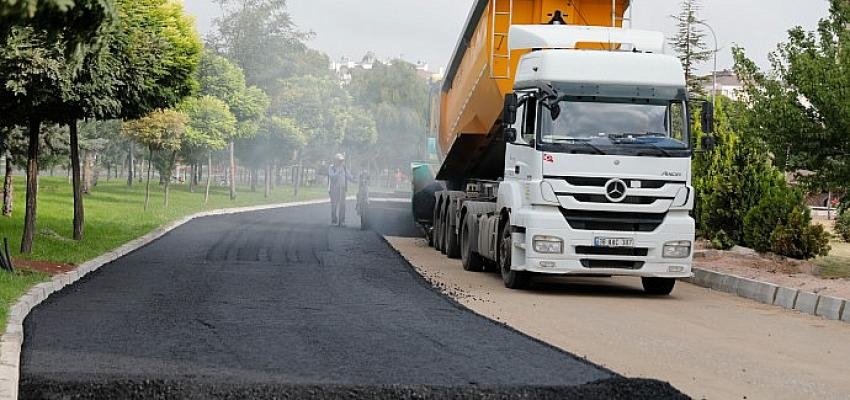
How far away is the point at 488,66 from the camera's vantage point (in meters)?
18.1

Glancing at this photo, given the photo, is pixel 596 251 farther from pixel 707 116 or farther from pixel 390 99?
pixel 390 99

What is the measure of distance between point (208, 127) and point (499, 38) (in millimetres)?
34168

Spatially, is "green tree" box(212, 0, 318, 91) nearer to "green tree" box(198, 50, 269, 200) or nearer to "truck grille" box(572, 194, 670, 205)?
"green tree" box(198, 50, 269, 200)

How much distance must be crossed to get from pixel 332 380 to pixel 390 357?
1.29 metres

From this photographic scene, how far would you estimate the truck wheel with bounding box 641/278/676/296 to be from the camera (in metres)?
16.6

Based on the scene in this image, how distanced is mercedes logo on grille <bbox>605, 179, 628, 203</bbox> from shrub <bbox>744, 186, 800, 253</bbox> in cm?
643

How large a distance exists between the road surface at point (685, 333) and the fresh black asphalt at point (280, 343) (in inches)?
22.0

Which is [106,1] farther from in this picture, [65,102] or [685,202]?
[65,102]

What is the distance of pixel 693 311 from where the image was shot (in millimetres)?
14633

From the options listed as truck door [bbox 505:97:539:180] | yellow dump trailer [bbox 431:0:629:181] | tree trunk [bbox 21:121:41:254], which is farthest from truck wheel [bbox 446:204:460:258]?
tree trunk [bbox 21:121:41:254]

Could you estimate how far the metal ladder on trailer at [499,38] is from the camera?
1764cm

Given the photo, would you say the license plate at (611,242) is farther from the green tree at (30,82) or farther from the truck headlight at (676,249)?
the green tree at (30,82)

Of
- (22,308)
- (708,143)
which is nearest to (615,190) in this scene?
(708,143)

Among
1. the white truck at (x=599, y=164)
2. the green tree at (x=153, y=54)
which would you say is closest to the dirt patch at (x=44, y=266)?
the green tree at (x=153, y=54)
